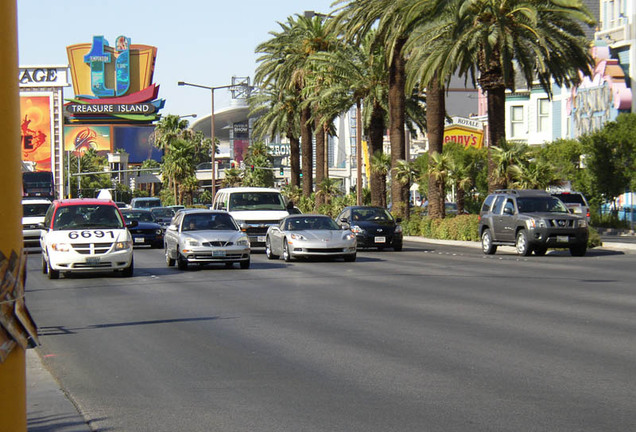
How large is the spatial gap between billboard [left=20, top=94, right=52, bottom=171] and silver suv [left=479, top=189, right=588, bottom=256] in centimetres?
10328

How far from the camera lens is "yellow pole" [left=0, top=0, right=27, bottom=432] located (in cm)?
305

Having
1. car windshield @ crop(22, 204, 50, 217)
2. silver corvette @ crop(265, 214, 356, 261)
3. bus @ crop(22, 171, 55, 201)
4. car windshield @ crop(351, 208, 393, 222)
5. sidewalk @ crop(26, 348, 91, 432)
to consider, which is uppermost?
bus @ crop(22, 171, 55, 201)

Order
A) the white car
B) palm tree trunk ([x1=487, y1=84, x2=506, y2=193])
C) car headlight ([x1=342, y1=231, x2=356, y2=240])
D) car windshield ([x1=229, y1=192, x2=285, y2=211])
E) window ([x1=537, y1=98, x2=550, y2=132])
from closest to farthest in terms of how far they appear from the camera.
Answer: the white car < car headlight ([x1=342, y1=231, x2=356, y2=240]) < car windshield ([x1=229, y1=192, x2=285, y2=211]) < palm tree trunk ([x1=487, y1=84, x2=506, y2=193]) < window ([x1=537, y1=98, x2=550, y2=132])

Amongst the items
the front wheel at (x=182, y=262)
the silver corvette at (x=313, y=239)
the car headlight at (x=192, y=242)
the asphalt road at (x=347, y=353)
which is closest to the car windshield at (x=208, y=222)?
the front wheel at (x=182, y=262)

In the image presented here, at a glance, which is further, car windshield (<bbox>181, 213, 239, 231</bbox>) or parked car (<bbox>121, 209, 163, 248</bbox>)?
parked car (<bbox>121, 209, 163, 248</bbox>)

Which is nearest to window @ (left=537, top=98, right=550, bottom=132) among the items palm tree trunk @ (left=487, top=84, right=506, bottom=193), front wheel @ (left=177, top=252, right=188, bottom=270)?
palm tree trunk @ (left=487, top=84, right=506, bottom=193)

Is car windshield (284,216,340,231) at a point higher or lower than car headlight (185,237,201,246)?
higher

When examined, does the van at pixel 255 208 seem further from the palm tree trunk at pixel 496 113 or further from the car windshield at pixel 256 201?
the palm tree trunk at pixel 496 113

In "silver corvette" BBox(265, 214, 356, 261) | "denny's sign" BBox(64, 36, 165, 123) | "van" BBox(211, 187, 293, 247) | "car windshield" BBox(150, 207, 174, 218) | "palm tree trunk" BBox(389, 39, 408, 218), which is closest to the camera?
"silver corvette" BBox(265, 214, 356, 261)

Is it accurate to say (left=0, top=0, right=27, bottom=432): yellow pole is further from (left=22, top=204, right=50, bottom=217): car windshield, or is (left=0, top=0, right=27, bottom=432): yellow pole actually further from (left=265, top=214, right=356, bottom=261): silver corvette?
(left=22, top=204, right=50, bottom=217): car windshield

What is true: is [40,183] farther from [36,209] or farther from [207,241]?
[207,241]

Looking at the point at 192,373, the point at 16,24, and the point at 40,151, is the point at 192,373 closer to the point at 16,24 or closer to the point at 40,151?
the point at 16,24

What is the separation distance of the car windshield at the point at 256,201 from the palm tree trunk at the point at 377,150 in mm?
15028

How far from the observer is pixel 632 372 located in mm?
9219
